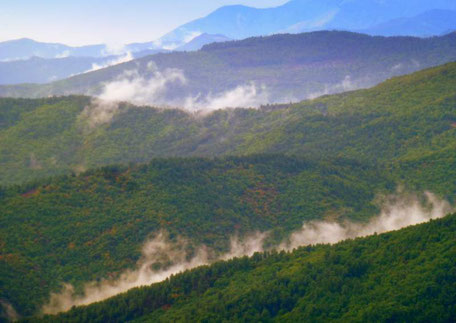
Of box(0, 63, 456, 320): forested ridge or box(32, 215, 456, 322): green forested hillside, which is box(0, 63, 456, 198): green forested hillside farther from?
box(32, 215, 456, 322): green forested hillside

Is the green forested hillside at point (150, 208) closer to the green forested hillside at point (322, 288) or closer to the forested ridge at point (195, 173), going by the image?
the forested ridge at point (195, 173)

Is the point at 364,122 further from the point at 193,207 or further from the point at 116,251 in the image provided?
the point at 116,251

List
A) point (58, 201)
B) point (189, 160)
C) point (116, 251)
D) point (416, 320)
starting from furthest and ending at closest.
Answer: point (189, 160) < point (58, 201) < point (116, 251) < point (416, 320)

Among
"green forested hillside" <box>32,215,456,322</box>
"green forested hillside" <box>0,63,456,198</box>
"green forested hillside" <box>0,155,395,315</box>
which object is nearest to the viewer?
"green forested hillside" <box>32,215,456,322</box>

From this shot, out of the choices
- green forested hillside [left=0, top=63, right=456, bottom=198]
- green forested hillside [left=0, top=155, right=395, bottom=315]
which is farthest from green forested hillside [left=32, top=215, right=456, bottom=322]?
green forested hillside [left=0, top=63, right=456, bottom=198]

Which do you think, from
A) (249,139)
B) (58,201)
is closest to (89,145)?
(249,139)
